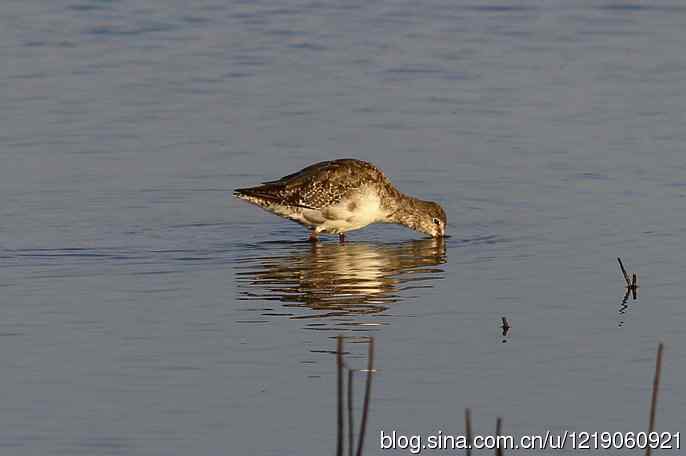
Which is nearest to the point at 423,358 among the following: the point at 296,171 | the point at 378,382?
the point at 378,382

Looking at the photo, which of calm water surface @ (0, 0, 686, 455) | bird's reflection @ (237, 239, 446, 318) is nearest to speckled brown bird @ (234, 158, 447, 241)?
bird's reflection @ (237, 239, 446, 318)

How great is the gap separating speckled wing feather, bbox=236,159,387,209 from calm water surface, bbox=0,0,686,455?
505 mm

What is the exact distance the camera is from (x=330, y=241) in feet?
57.0

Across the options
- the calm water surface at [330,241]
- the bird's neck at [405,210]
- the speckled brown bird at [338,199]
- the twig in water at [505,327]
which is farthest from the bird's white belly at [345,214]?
the twig in water at [505,327]

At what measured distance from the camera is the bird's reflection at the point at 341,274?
14.1 m

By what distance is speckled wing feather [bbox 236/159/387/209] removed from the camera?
1680cm

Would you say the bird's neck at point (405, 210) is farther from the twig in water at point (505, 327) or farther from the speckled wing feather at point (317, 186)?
the twig in water at point (505, 327)

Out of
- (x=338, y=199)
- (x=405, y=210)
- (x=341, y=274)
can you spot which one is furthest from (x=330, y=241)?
(x=341, y=274)

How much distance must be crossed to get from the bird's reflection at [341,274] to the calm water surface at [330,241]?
0.05 meters

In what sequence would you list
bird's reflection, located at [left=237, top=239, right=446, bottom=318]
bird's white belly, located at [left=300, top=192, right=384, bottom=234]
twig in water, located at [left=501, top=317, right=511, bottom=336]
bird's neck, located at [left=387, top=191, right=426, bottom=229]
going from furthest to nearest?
bird's neck, located at [left=387, top=191, right=426, bottom=229]
bird's white belly, located at [left=300, top=192, right=384, bottom=234]
bird's reflection, located at [left=237, top=239, right=446, bottom=318]
twig in water, located at [left=501, top=317, right=511, bottom=336]

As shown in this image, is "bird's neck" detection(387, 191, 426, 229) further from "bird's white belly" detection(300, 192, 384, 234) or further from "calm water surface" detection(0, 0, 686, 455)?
"calm water surface" detection(0, 0, 686, 455)

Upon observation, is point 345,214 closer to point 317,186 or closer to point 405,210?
point 317,186

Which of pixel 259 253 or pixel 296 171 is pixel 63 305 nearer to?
pixel 259 253

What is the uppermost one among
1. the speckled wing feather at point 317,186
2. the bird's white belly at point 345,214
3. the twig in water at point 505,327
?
the speckled wing feather at point 317,186
